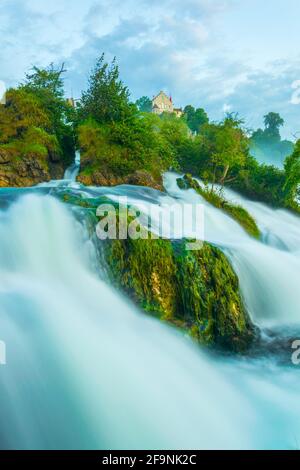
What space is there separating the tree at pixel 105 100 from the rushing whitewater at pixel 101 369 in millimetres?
10679

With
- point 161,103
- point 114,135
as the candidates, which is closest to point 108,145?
point 114,135

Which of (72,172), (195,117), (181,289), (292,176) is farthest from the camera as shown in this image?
(195,117)

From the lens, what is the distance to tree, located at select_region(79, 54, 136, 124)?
16469 millimetres

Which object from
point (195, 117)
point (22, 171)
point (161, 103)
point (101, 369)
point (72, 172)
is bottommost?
point (101, 369)

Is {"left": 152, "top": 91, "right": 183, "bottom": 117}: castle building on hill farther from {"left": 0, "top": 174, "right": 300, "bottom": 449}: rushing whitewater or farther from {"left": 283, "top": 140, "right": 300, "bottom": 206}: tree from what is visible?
{"left": 0, "top": 174, "right": 300, "bottom": 449}: rushing whitewater

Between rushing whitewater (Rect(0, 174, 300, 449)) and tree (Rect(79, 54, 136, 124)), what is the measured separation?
10.7 metres

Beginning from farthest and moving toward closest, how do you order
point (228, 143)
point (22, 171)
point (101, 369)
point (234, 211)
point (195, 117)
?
point (195, 117)
point (228, 143)
point (234, 211)
point (22, 171)
point (101, 369)

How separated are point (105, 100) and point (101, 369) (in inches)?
595

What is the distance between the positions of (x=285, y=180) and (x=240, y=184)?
8.64 feet

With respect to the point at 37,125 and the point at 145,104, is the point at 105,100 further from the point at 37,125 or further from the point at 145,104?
the point at 145,104

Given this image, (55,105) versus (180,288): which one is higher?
(55,105)

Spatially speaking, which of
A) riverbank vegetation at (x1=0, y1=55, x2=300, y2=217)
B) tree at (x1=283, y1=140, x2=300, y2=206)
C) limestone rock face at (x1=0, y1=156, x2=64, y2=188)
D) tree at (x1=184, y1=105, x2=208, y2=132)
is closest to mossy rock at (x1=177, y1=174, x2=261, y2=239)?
riverbank vegetation at (x1=0, y1=55, x2=300, y2=217)

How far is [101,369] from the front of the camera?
409cm
